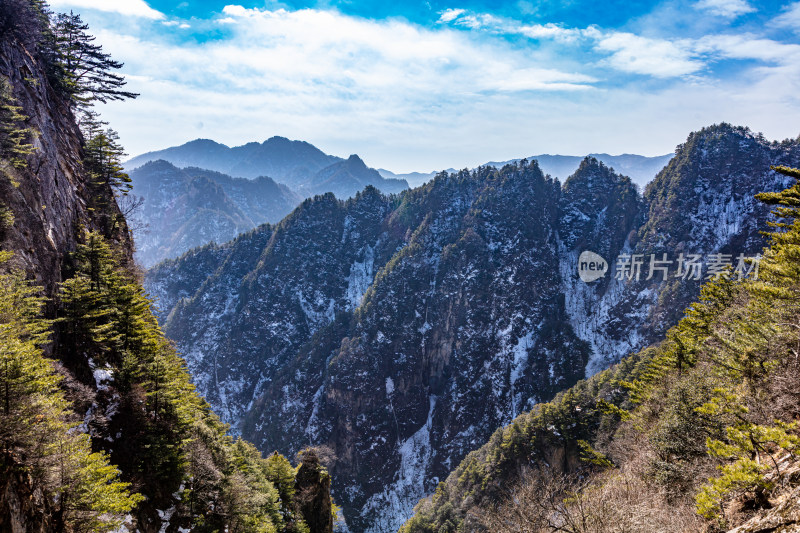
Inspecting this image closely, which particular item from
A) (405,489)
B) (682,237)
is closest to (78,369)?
(405,489)

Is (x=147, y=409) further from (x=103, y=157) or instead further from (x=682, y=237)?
(x=682, y=237)

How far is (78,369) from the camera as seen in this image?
79.7 ft

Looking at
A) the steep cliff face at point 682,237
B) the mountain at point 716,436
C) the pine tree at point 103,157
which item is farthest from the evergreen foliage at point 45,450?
the steep cliff face at point 682,237

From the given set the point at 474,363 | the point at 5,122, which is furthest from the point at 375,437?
the point at 5,122

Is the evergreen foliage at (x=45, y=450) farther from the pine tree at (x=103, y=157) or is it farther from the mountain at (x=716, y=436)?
the pine tree at (x=103, y=157)

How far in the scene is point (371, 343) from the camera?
14188 centimetres

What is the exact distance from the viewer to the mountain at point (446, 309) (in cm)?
12006

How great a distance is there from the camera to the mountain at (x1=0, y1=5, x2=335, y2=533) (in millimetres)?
14281

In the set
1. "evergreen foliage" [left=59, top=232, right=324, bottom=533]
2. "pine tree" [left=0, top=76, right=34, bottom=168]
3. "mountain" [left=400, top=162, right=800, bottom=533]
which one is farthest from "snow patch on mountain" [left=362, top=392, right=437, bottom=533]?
"pine tree" [left=0, top=76, right=34, bottom=168]

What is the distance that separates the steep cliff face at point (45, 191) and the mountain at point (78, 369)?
0.52 feet

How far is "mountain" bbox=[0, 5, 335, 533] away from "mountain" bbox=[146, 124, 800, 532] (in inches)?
3464

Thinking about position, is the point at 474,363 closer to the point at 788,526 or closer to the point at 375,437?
the point at 375,437

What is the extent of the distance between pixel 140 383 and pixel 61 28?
46514mm

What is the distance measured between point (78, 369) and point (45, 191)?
16.7 m
